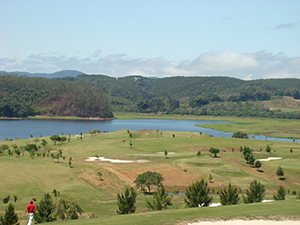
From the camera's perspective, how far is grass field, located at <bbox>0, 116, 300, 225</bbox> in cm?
2366

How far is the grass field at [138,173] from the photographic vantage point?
931 inches

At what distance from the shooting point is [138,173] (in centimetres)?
5675

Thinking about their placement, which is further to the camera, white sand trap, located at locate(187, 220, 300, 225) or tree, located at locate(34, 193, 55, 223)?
tree, located at locate(34, 193, 55, 223)

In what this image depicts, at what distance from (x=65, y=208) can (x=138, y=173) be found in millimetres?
32121

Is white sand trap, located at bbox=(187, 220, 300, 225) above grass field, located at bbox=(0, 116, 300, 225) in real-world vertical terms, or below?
above

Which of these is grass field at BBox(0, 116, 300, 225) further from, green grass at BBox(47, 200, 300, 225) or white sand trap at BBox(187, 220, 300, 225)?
white sand trap at BBox(187, 220, 300, 225)

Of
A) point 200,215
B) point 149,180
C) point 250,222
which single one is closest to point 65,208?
point 200,215

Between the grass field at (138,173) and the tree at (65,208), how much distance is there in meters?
1.34

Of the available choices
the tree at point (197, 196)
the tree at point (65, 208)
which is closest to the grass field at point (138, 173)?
the tree at point (65, 208)

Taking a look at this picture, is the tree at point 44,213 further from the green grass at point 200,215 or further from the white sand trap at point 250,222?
the white sand trap at point 250,222

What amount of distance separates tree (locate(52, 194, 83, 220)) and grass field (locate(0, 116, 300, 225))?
1343 millimetres

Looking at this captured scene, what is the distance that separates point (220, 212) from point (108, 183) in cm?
2914

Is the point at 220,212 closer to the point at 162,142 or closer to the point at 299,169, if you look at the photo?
the point at 299,169

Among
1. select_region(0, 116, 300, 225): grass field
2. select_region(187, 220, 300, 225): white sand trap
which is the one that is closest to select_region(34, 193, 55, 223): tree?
select_region(0, 116, 300, 225): grass field
